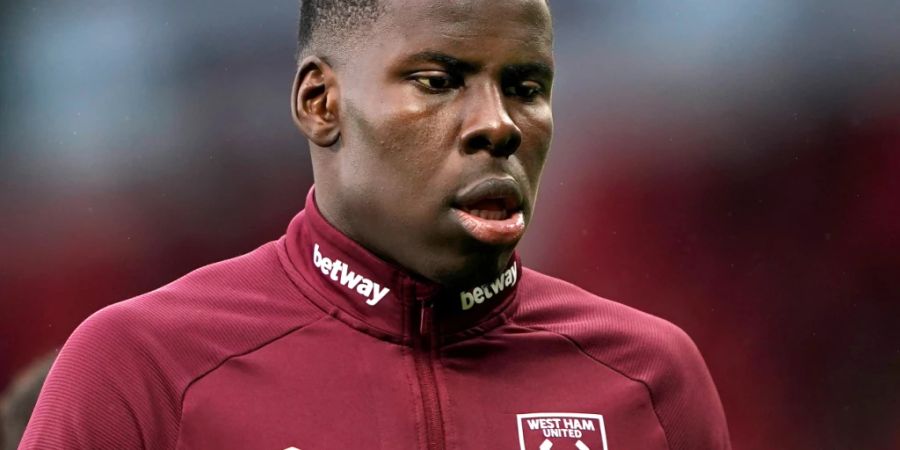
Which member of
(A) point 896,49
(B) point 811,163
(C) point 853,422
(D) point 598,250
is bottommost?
(C) point 853,422

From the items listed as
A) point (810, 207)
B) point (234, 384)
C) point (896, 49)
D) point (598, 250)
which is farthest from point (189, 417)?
point (896, 49)

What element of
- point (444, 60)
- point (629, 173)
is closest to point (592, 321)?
point (444, 60)

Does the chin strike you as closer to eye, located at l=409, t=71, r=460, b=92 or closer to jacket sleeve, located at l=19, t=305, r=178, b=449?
eye, located at l=409, t=71, r=460, b=92

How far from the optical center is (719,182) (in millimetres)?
4801

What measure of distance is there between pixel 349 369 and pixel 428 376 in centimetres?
12

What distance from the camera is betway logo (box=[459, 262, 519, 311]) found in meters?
2.31

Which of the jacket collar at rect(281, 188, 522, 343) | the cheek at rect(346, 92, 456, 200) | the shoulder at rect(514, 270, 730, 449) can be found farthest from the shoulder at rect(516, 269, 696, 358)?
the cheek at rect(346, 92, 456, 200)

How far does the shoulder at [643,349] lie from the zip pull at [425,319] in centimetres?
21

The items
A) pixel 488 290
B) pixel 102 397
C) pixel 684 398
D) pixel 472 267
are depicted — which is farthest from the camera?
pixel 684 398

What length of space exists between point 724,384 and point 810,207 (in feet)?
2.08

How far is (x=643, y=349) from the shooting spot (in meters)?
2.47

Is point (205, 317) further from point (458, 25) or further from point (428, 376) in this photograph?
point (458, 25)

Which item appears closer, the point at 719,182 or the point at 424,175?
the point at 424,175

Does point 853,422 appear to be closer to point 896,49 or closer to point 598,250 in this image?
point 598,250
